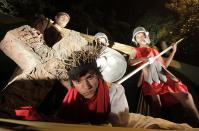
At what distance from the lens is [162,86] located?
226 inches

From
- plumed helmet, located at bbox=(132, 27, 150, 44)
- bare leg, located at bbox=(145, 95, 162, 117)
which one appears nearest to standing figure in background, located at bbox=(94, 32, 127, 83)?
plumed helmet, located at bbox=(132, 27, 150, 44)

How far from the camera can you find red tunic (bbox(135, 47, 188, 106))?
566 centimetres

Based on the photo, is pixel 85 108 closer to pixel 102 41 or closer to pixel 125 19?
pixel 102 41

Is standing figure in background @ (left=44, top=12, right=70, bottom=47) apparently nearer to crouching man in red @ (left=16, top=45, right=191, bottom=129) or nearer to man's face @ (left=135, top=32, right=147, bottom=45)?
crouching man in red @ (left=16, top=45, right=191, bottom=129)

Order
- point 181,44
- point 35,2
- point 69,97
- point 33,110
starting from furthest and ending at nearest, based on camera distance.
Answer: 1. point 181,44
2. point 35,2
3. point 69,97
4. point 33,110

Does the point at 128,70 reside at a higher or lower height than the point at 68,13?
lower

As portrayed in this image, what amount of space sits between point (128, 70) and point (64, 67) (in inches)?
37.4

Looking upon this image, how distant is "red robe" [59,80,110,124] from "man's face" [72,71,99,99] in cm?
5

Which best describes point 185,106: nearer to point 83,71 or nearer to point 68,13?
point 83,71

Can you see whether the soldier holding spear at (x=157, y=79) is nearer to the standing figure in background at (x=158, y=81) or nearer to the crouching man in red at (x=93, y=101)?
the standing figure in background at (x=158, y=81)

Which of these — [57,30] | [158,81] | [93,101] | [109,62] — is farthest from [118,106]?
[57,30]

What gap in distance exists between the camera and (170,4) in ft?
19.9

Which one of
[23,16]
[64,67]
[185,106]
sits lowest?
[185,106]

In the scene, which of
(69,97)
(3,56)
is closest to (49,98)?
(69,97)
